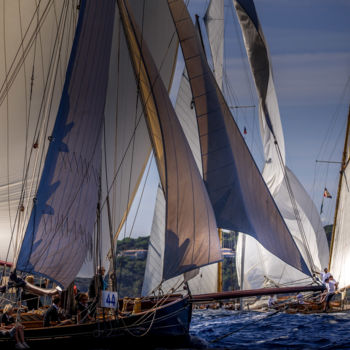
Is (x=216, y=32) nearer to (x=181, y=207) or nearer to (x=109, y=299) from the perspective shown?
(x=181, y=207)

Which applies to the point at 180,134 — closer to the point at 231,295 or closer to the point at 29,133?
the point at 231,295

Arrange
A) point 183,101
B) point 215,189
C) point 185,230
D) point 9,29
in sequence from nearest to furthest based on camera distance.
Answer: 1. point 185,230
2. point 215,189
3. point 9,29
4. point 183,101

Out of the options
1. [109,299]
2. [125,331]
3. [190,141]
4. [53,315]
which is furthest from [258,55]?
[190,141]

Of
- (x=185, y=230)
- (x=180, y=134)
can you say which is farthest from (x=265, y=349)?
(x=180, y=134)

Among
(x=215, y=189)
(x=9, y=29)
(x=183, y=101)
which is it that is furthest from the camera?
(x=183, y=101)

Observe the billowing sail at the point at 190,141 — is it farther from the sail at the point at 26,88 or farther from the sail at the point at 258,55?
the sail at the point at 26,88

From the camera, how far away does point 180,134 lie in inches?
682

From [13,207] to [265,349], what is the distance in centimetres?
847

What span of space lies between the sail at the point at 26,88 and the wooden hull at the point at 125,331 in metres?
4.54

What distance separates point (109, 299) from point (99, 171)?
3.44 metres

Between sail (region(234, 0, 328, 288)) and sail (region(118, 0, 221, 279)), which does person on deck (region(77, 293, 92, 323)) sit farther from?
sail (region(234, 0, 328, 288))

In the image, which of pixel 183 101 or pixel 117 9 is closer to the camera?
pixel 117 9

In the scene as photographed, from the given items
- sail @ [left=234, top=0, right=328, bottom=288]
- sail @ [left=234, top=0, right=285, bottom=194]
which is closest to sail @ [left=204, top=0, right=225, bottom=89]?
sail @ [left=234, top=0, right=328, bottom=288]

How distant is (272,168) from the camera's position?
28781 millimetres
